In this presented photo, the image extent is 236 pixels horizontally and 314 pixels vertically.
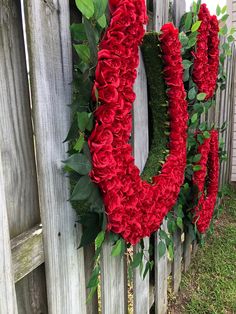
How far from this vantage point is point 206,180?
245 centimetres

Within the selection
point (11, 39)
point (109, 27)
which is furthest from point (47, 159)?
point (109, 27)

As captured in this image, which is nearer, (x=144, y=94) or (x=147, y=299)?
(x=144, y=94)

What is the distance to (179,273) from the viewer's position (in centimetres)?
230

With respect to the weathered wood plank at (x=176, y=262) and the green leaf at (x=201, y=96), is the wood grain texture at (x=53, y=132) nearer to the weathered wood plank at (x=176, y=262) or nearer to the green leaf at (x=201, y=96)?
the green leaf at (x=201, y=96)

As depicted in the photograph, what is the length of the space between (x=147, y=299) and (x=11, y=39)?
5.00 feet

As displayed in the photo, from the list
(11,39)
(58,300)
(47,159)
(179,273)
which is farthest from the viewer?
(179,273)

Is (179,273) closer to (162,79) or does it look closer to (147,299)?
(147,299)

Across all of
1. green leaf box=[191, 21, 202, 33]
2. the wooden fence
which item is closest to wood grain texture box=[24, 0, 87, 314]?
the wooden fence

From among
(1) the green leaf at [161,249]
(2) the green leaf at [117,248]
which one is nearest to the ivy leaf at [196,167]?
(1) the green leaf at [161,249]

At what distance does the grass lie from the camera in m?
2.08

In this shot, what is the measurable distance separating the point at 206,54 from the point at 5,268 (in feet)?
5.57

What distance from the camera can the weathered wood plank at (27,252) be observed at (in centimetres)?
85

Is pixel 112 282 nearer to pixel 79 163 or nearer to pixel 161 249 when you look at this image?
pixel 161 249

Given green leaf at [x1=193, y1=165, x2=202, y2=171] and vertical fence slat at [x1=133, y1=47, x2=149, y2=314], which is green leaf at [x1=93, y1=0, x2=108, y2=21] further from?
green leaf at [x1=193, y1=165, x2=202, y2=171]
